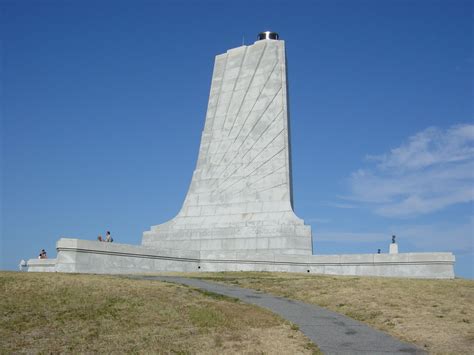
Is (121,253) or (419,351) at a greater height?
(121,253)

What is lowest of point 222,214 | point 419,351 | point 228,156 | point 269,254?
point 419,351

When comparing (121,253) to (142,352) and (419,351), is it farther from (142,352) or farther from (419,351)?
(419,351)

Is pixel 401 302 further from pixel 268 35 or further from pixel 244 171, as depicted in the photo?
pixel 268 35

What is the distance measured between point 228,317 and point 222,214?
19.8 m

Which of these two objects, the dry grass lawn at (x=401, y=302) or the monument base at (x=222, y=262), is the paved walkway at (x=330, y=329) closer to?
the dry grass lawn at (x=401, y=302)

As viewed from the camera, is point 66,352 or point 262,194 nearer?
point 66,352

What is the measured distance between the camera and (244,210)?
32344 millimetres

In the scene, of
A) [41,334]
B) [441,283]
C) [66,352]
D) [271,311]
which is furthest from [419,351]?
[441,283]

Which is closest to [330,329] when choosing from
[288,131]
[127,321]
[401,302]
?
[401,302]

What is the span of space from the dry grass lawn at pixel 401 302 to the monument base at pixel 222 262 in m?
5.07

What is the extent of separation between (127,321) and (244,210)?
20.2 meters

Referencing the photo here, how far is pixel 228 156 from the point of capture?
34.3 metres

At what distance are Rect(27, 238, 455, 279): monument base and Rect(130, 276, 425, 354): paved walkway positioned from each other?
29.1 ft

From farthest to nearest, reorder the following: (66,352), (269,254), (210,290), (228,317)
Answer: (269,254) < (210,290) < (228,317) < (66,352)
